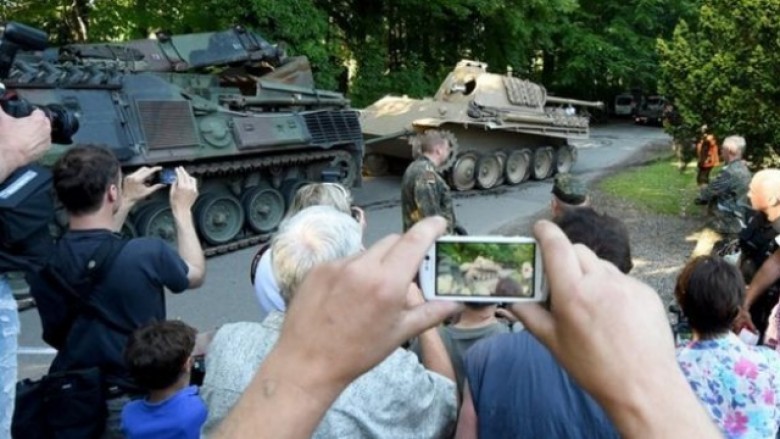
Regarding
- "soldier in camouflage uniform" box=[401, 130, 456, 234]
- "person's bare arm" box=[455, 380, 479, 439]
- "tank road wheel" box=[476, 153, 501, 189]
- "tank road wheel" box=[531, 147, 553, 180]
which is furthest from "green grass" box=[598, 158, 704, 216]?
"person's bare arm" box=[455, 380, 479, 439]

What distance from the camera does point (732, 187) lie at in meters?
7.16

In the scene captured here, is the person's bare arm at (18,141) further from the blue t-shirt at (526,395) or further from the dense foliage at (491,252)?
the dense foliage at (491,252)

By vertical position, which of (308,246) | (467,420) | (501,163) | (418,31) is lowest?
(501,163)

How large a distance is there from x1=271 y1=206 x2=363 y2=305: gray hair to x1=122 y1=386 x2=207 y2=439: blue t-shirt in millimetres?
965

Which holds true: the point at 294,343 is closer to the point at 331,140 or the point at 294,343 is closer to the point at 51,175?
the point at 51,175

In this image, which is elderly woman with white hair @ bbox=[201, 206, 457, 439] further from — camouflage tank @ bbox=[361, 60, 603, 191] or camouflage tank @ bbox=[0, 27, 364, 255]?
camouflage tank @ bbox=[361, 60, 603, 191]

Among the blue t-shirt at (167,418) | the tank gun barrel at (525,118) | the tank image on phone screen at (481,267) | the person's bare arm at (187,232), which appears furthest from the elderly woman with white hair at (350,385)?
the tank gun barrel at (525,118)

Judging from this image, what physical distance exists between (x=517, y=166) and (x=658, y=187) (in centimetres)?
325

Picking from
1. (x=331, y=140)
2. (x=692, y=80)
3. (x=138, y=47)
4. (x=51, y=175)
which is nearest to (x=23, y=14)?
(x=138, y=47)

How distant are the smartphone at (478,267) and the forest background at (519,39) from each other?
917 cm

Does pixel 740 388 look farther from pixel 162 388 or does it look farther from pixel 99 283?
pixel 99 283

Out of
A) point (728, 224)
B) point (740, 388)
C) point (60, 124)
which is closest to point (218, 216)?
point (728, 224)

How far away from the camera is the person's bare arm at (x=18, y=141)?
279cm

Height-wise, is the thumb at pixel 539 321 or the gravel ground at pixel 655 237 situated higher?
the thumb at pixel 539 321
